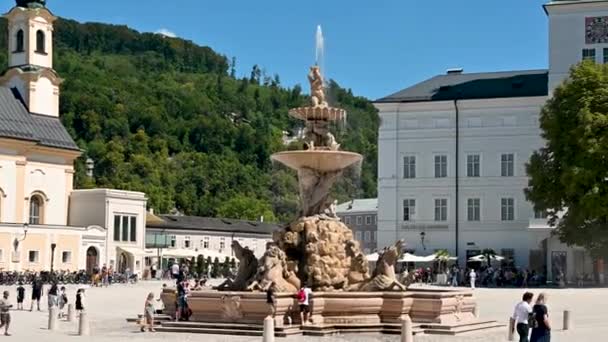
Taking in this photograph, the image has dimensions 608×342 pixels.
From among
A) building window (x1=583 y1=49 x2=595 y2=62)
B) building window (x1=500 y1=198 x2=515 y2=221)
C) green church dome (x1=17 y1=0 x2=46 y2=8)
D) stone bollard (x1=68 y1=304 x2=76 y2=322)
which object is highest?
green church dome (x1=17 y1=0 x2=46 y2=8)

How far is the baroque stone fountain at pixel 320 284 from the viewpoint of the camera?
23641 millimetres

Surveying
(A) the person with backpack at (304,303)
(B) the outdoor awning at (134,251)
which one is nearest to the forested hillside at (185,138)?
(B) the outdoor awning at (134,251)

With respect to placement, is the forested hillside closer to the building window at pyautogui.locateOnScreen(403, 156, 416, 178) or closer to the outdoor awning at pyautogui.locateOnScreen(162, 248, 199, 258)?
the outdoor awning at pyautogui.locateOnScreen(162, 248, 199, 258)

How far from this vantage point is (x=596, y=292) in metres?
43.9

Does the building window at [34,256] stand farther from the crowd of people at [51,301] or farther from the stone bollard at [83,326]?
the stone bollard at [83,326]

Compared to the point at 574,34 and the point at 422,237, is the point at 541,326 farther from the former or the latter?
the point at 422,237

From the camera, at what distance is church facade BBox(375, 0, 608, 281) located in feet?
202

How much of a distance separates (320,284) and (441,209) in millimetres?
40048

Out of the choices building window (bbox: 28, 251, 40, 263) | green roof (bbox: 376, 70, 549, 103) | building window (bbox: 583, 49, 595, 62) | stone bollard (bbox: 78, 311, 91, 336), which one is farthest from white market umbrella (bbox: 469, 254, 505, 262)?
stone bollard (bbox: 78, 311, 91, 336)

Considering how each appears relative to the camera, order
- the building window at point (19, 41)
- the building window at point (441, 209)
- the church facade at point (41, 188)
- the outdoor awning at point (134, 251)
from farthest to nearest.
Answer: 1. the building window at point (19, 41)
2. the outdoor awning at point (134, 251)
3. the church facade at point (41, 188)
4. the building window at point (441, 209)

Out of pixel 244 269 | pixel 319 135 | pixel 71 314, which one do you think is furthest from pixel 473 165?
pixel 244 269

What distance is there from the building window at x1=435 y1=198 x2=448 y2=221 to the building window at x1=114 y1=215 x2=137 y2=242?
2218cm

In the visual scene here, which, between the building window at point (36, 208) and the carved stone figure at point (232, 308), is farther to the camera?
the building window at point (36, 208)

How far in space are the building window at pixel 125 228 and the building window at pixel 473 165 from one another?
24.3 metres
